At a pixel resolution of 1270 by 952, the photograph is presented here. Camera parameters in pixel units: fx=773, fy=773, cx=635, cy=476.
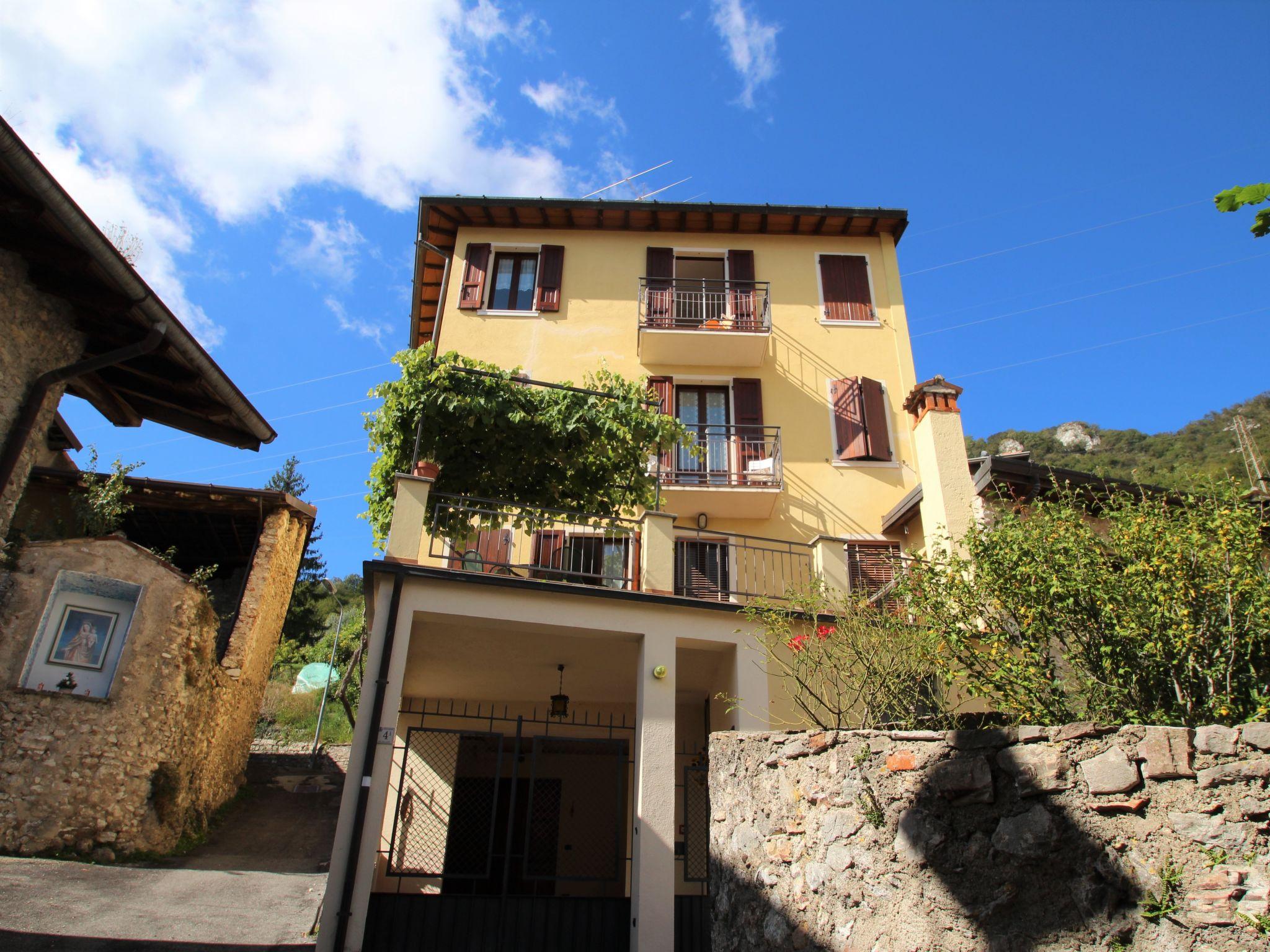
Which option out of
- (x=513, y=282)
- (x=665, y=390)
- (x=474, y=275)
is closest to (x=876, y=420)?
(x=665, y=390)

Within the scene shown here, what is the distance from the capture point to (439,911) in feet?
22.7

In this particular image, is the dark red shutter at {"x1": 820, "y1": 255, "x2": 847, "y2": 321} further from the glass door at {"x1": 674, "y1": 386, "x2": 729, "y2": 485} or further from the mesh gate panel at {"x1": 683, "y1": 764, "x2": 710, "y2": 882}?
the mesh gate panel at {"x1": 683, "y1": 764, "x2": 710, "y2": 882}

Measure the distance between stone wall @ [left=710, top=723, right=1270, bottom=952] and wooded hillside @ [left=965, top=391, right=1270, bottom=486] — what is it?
8.61 ft

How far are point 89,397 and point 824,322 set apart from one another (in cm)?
1161

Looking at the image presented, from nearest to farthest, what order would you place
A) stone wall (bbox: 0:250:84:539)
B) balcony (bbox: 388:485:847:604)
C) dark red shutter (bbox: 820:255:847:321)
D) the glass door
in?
stone wall (bbox: 0:250:84:539), balcony (bbox: 388:485:847:604), the glass door, dark red shutter (bbox: 820:255:847:321)

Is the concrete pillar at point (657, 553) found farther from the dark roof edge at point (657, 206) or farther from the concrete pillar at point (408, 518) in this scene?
the dark roof edge at point (657, 206)

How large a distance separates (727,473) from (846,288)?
4730 millimetres

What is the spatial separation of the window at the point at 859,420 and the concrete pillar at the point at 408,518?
7727mm

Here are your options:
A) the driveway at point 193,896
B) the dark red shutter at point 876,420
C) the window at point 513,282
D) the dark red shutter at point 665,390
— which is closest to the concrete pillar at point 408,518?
the driveway at point 193,896

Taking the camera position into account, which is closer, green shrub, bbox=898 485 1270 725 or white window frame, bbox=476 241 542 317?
green shrub, bbox=898 485 1270 725

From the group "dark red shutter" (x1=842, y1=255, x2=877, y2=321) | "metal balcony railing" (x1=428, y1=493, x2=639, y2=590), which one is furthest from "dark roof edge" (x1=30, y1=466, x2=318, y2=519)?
"dark red shutter" (x1=842, y1=255, x2=877, y2=321)

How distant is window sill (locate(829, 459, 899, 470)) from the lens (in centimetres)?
1316

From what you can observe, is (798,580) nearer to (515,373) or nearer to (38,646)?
(515,373)

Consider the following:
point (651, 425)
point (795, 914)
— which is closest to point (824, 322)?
point (651, 425)
